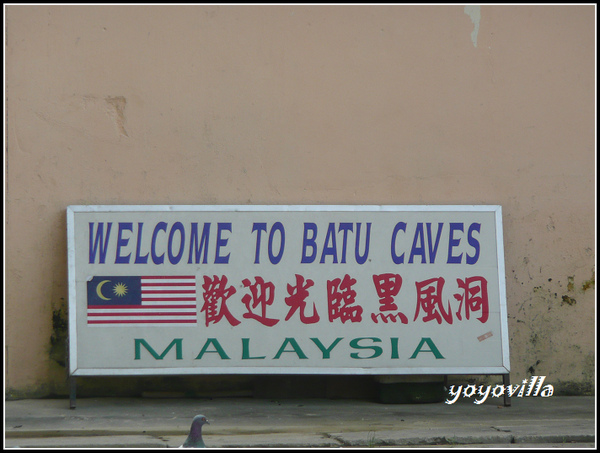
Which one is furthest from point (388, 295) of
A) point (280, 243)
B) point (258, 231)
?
point (258, 231)

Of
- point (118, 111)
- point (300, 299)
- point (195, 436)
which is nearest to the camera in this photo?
point (195, 436)

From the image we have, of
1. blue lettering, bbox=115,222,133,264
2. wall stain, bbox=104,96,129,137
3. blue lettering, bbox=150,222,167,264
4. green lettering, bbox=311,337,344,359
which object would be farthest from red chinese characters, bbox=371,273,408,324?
wall stain, bbox=104,96,129,137

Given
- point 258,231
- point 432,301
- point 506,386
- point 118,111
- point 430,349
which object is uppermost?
point 118,111

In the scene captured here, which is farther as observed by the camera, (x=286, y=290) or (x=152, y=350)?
(x=286, y=290)

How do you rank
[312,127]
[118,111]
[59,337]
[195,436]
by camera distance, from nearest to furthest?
[195,436] → [59,337] → [118,111] → [312,127]

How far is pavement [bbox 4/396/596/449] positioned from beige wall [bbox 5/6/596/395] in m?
0.71

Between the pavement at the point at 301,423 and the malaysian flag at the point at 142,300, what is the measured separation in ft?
2.50

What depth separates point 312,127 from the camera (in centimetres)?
716

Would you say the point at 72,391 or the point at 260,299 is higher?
the point at 260,299

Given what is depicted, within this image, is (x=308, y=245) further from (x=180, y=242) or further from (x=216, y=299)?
(x=180, y=242)

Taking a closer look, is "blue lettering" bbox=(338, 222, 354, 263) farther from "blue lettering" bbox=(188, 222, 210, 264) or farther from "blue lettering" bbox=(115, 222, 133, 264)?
"blue lettering" bbox=(115, 222, 133, 264)

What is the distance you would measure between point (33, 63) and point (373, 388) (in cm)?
431

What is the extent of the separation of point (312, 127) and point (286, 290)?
1.58 m

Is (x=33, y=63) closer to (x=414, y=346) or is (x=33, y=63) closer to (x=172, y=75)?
(x=172, y=75)
